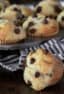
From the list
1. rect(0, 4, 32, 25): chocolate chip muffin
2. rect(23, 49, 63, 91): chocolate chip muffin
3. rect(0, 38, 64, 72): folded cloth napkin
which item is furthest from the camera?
rect(0, 4, 32, 25): chocolate chip muffin

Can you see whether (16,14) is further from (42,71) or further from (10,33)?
(42,71)

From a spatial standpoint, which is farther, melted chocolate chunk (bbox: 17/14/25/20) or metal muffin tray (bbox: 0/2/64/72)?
melted chocolate chunk (bbox: 17/14/25/20)

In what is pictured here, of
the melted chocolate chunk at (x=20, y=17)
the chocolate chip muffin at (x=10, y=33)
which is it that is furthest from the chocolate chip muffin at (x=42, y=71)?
the melted chocolate chunk at (x=20, y=17)

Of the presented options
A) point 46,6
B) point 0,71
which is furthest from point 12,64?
point 46,6

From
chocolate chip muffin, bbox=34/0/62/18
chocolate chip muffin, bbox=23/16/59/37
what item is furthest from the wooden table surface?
chocolate chip muffin, bbox=34/0/62/18

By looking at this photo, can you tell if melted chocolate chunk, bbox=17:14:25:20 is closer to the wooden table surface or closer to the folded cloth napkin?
the folded cloth napkin
